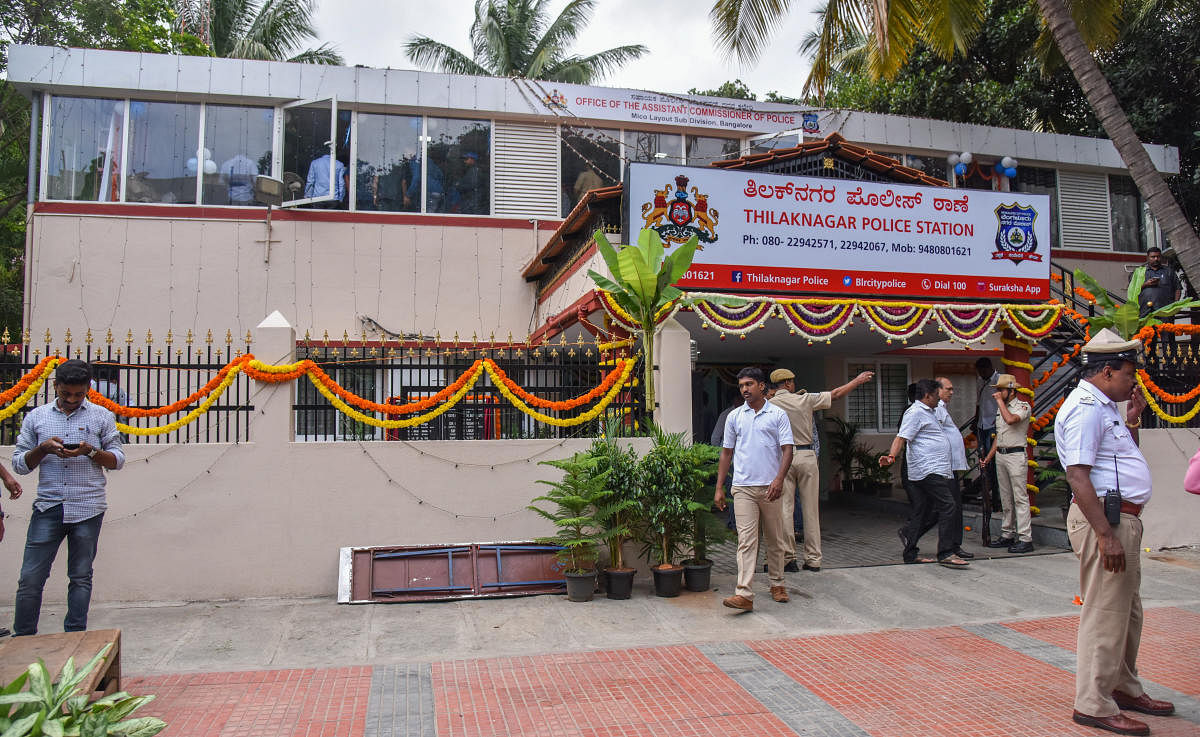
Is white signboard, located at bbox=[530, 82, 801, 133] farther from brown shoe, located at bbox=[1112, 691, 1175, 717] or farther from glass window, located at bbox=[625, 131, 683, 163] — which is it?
brown shoe, located at bbox=[1112, 691, 1175, 717]

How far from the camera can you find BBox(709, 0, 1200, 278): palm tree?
10039mm

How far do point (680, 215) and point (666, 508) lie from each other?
336cm

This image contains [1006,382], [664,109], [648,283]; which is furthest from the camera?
[664,109]

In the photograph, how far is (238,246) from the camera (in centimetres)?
1238

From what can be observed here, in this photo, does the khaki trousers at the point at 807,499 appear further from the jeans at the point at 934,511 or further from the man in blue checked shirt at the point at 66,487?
the man in blue checked shirt at the point at 66,487

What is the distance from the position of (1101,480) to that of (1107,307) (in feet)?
23.2

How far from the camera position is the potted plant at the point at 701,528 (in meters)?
6.86

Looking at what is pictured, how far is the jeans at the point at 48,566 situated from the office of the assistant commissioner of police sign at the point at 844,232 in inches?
218

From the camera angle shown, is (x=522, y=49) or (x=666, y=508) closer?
(x=666, y=508)

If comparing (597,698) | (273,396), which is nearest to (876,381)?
(273,396)

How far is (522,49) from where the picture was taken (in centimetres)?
2317

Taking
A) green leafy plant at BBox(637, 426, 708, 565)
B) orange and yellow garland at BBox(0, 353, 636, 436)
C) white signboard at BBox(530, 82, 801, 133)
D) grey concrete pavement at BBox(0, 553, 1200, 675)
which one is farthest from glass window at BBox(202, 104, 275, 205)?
green leafy plant at BBox(637, 426, 708, 565)

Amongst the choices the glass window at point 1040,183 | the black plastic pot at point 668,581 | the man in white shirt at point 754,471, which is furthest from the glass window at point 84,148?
the glass window at point 1040,183

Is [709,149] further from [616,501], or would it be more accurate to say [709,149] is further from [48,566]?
[48,566]
